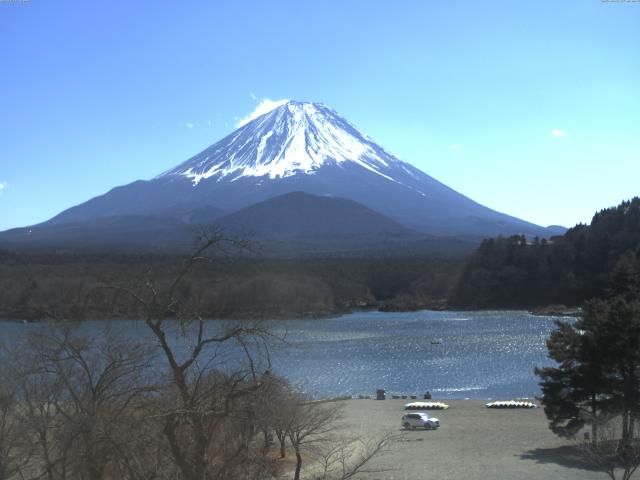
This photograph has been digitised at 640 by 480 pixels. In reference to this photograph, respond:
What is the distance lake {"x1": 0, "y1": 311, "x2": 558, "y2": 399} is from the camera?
76.3ft

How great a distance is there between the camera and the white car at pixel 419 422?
17109 mm

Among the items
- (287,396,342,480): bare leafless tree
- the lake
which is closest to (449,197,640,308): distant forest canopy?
the lake

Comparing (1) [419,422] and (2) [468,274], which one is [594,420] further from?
(2) [468,274]

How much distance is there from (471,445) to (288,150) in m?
124

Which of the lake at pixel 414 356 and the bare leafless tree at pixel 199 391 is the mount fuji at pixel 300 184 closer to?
the lake at pixel 414 356

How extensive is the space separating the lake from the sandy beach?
1898mm

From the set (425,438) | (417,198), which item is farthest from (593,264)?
(417,198)

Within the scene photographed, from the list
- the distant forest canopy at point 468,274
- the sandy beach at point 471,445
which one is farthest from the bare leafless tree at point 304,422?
the distant forest canopy at point 468,274

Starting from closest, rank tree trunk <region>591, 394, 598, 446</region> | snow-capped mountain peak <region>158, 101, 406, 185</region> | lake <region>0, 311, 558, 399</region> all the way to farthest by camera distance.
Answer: tree trunk <region>591, 394, 598, 446</region>, lake <region>0, 311, 558, 399</region>, snow-capped mountain peak <region>158, 101, 406, 185</region>

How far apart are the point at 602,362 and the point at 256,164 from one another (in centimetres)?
12757

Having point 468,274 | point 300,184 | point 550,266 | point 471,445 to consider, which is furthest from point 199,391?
point 300,184

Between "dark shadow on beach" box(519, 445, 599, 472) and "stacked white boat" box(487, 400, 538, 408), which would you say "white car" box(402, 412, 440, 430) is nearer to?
"stacked white boat" box(487, 400, 538, 408)

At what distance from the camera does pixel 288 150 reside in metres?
137

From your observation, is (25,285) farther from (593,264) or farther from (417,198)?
(417,198)
